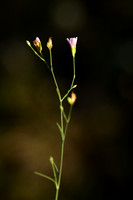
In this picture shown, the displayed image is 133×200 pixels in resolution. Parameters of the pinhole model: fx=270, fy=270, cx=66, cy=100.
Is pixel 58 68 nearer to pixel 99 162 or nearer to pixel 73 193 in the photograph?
pixel 99 162

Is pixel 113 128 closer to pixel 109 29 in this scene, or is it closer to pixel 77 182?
pixel 77 182

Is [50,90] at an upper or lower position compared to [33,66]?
lower

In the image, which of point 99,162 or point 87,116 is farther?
point 87,116

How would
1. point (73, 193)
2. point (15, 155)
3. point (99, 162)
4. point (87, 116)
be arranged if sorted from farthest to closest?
1. point (87, 116)
2. point (15, 155)
3. point (99, 162)
4. point (73, 193)

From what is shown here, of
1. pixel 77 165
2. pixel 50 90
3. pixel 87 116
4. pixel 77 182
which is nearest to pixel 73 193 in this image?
pixel 77 182

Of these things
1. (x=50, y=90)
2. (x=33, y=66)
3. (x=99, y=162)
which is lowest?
(x=99, y=162)

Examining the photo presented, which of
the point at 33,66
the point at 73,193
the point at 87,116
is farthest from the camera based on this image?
the point at 33,66
